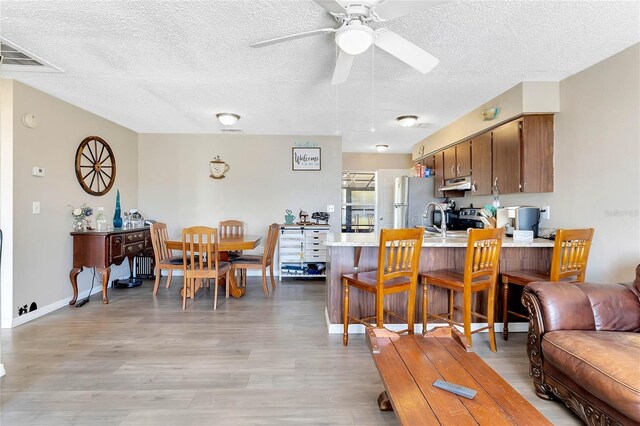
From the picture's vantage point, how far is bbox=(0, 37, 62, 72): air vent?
8.03ft

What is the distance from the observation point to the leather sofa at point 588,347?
1.41m

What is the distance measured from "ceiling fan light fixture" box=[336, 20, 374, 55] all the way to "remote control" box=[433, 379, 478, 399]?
180 cm

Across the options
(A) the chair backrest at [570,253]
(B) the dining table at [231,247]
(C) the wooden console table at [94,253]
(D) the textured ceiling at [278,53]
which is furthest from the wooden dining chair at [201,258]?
(A) the chair backrest at [570,253]

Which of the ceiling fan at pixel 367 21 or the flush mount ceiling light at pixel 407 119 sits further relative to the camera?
the flush mount ceiling light at pixel 407 119

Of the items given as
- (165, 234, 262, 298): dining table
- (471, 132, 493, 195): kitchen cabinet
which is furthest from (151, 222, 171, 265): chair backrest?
(471, 132, 493, 195): kitchen cabinet

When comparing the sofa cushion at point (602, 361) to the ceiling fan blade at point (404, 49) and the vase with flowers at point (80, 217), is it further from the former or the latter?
the vase with flowers at point (80, 217)

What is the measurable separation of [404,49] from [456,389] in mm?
1933

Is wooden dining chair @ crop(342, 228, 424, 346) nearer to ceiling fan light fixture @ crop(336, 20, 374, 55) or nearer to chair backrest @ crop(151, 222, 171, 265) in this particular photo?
ceiling fan light fixture @ crop(336, 20, 374, 55)

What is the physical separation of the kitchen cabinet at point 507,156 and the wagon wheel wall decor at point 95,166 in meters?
4.99

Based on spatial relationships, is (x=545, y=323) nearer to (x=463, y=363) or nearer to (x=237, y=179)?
(x=463, y=363)

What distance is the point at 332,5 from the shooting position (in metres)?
1.73

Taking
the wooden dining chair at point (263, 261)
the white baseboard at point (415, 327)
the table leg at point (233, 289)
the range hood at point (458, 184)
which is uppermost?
the range hood at point (458, 184)

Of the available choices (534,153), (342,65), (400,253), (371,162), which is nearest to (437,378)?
(400,253)

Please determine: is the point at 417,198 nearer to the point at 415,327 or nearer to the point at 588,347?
the point at 415,327
